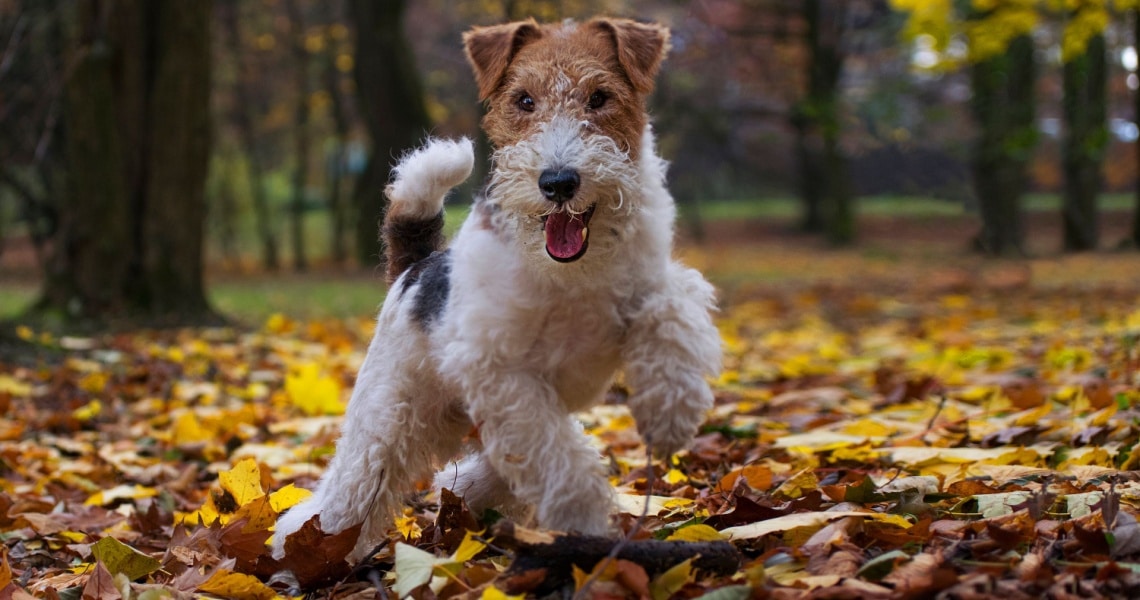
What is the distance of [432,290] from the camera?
3.30 m

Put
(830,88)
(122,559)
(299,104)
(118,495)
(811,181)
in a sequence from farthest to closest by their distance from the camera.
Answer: (811,181) → (830,88) → (299,104) → (118,495) → (122,559)

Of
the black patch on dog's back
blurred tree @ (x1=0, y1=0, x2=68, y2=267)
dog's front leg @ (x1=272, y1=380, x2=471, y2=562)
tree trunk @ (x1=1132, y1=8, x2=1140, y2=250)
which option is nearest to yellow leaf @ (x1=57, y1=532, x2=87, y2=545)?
dog's front leg @ (x1=272, y1=380, x2=471, y2=562)

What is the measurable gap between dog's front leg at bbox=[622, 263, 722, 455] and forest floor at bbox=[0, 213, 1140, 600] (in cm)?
16

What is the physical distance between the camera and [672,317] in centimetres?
289

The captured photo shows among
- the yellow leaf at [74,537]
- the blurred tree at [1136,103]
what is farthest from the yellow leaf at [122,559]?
the blurred tree at [1136,103]

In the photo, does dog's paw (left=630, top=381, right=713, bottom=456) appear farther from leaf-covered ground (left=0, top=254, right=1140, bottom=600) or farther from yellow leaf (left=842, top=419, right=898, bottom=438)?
yellow leaf (left=842, top=419, right=898, bottom=438)

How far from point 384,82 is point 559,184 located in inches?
704

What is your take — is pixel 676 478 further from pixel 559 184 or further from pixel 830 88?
pixel 830 88

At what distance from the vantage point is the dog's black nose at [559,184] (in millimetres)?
2709

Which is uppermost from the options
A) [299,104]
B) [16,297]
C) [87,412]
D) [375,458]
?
[299,104]

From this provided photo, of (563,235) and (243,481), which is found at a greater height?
(563,235)

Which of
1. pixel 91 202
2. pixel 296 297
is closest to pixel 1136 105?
pixel 296 297

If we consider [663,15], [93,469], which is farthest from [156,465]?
[663,15]

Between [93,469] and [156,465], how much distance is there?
0.27m
